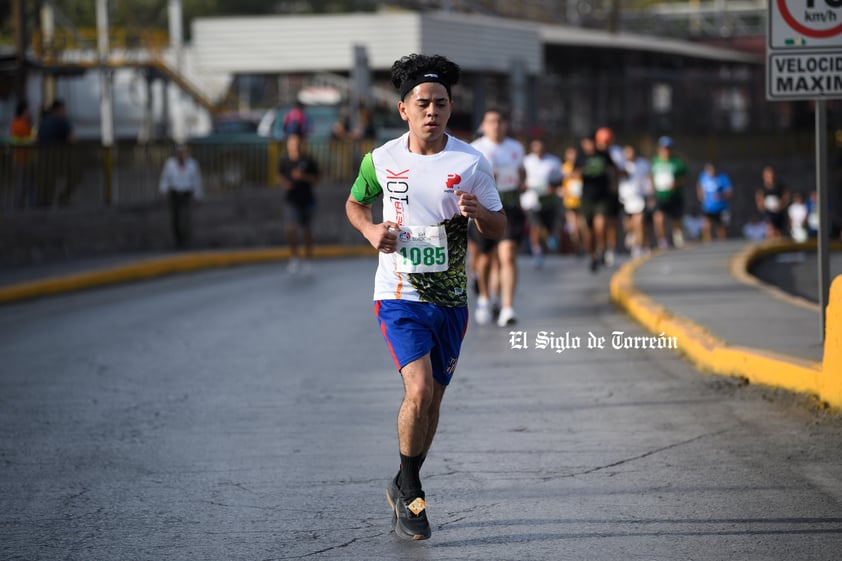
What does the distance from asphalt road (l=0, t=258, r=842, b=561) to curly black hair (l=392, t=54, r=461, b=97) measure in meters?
1.80

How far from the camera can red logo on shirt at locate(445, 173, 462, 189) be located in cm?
577

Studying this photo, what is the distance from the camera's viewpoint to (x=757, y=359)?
9.27m

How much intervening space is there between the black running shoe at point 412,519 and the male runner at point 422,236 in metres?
0.02

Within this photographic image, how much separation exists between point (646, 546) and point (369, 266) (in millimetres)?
16924

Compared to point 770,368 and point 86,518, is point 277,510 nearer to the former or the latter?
point 86,518

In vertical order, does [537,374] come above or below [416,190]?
below

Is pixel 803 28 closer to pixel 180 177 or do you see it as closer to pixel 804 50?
pixel 804 50

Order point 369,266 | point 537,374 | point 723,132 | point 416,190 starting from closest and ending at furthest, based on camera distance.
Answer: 1. point 416,190
2. point 537,374
3. point 369,266
4. point 723,132

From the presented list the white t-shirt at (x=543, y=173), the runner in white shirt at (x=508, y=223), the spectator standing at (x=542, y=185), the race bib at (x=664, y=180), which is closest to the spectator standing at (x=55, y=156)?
the spectator standing at (x=542, y=185)

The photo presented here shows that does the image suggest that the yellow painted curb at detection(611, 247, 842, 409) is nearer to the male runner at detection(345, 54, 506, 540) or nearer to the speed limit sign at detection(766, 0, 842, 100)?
the speed limit sign at detection(766, 0, 842, 100)

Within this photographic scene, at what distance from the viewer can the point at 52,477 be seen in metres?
6.87

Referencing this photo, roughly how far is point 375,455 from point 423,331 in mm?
1764

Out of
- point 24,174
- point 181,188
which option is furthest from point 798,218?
point 24,174

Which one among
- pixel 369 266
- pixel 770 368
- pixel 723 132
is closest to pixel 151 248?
pixel 369 266
